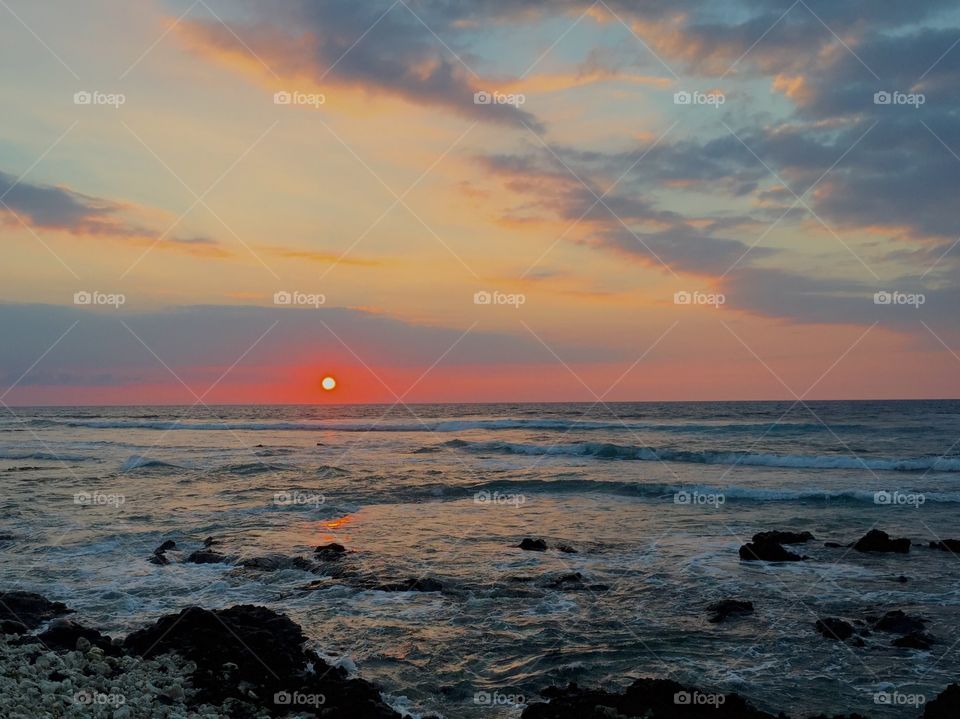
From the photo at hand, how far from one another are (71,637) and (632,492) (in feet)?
81.5

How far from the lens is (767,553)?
1766 centimetres

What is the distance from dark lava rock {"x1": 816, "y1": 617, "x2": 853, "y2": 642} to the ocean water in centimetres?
22

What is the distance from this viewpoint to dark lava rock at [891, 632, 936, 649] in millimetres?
11156

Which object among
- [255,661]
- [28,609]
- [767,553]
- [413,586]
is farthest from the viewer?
[767,553]

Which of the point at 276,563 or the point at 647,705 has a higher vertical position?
the point at 276,563

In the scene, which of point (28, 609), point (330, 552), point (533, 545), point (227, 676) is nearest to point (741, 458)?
point (533, 545)

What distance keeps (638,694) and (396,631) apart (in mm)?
4919

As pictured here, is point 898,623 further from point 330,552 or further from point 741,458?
point 741,458

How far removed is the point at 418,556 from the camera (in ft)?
57.8

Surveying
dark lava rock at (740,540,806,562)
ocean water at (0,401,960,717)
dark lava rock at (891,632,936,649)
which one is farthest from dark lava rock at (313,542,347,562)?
dark lava rock at (891,632,936,649)

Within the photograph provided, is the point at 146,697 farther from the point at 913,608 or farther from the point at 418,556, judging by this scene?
the point at 913,608

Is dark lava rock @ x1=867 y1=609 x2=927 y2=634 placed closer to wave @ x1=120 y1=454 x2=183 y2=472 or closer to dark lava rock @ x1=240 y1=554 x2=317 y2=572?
dark lava rock @ x1=240 y1=554 x2=317 y2=572

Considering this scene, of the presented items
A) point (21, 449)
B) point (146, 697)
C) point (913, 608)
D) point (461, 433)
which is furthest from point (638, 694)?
point (461, 433)

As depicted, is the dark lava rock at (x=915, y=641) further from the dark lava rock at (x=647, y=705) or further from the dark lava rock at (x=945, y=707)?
the dark lava rock at (x=647, y=705)
